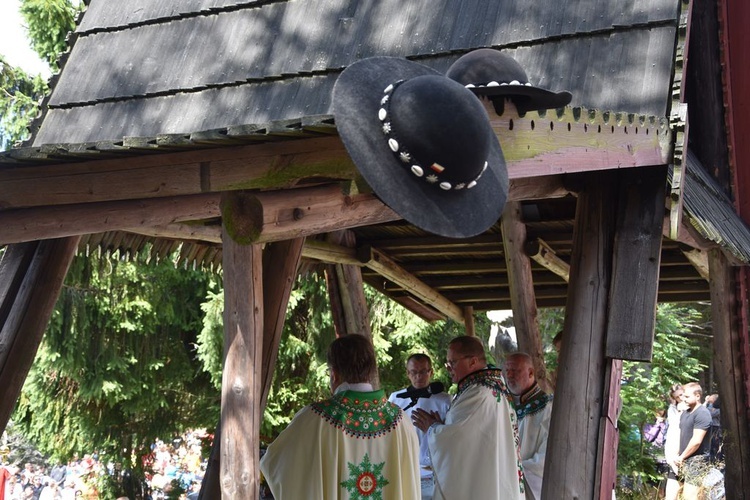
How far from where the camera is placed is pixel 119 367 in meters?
13.9

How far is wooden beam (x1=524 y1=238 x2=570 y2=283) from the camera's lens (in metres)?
7.21

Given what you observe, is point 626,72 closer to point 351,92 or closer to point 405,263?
point 351,92

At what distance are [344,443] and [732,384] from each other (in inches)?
154

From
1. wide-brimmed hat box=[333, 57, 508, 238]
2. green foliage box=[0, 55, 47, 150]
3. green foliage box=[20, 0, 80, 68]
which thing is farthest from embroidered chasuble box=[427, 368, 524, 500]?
green foliage box=[20, 0, 80, 68]

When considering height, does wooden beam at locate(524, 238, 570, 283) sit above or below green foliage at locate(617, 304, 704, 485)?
below

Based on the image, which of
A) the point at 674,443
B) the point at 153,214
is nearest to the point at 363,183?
the point at 153,214

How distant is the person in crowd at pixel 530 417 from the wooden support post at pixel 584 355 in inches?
40.3

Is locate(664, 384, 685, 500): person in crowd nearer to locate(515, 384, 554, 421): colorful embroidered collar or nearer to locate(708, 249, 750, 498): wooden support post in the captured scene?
locate(708, 249, 750, 498): wooden support post

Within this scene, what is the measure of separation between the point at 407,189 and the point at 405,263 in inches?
231

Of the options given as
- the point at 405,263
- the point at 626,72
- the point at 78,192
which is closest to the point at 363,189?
the point at 78,192

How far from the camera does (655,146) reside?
4543 millimetres

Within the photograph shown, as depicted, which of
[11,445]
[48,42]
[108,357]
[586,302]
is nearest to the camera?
[586,302]

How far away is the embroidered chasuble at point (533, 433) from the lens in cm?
591

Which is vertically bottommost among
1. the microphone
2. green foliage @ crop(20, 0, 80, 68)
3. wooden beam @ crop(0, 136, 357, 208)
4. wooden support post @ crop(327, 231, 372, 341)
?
wooden beam @ crop(0, 136, 357, 208)
